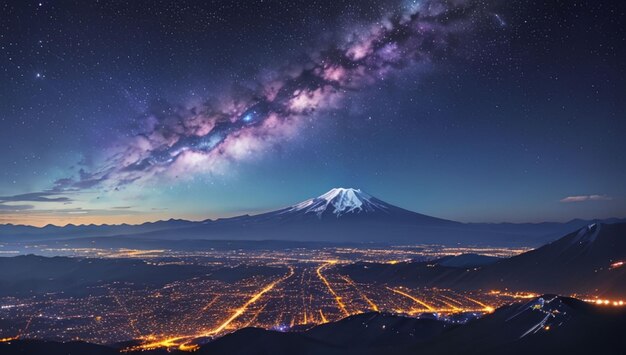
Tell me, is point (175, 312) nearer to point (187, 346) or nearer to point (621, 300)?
point (187, 346)

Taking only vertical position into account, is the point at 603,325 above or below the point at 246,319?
above

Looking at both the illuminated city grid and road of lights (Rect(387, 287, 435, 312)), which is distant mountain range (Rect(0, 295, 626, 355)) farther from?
road of lights (Rect(387, 287, 435, 312))

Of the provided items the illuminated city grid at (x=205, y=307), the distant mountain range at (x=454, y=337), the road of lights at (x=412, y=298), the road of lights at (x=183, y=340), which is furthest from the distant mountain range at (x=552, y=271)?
the road of lights at (x=183, y=340)

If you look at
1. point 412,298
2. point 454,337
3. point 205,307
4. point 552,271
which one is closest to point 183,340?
point 205,307

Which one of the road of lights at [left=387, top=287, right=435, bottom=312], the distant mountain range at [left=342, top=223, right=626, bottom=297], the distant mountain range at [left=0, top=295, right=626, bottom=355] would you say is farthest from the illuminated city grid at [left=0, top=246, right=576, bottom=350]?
the distant mountain range at [left=342, top=223, right=626, bottom=297]

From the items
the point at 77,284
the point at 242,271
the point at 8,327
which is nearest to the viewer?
the point at 8,327

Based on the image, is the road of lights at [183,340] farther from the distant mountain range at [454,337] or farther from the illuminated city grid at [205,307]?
the distant mountain range at [454,337]

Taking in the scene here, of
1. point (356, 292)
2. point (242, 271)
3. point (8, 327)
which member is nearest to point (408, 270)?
point (356, 292)

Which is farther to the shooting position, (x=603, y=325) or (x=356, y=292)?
(x=356, y=292)
